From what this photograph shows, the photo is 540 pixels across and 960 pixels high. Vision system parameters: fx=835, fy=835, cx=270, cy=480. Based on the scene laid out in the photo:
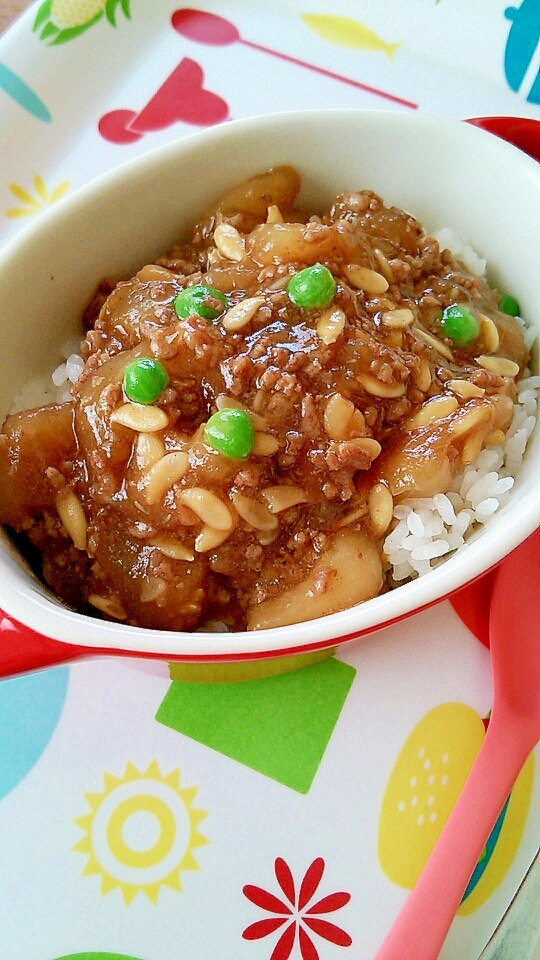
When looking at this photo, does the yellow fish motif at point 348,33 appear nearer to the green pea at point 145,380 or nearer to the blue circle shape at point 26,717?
the green pea at point 145,380

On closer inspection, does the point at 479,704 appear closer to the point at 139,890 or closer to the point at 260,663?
the point at 260,663

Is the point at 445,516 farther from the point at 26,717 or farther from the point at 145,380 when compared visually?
the point at 26,717

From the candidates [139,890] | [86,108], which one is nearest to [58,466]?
[139,890]

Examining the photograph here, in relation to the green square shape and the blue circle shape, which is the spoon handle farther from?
the blue circle shape

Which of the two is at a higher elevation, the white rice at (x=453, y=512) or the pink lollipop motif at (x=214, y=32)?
the pink lollipop motif at (x=214, y=32)

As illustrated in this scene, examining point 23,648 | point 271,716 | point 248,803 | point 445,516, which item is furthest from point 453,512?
point 23,648

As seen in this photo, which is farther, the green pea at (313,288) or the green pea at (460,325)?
the green pea at (460,325)

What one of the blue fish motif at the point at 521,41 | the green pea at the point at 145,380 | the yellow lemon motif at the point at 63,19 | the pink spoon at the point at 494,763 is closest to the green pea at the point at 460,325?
the pink spoon at the point at 494,763

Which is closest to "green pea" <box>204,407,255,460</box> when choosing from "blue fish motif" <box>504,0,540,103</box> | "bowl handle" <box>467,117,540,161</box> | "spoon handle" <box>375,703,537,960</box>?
"spoon handle" <box>375,703,537,960</box>
